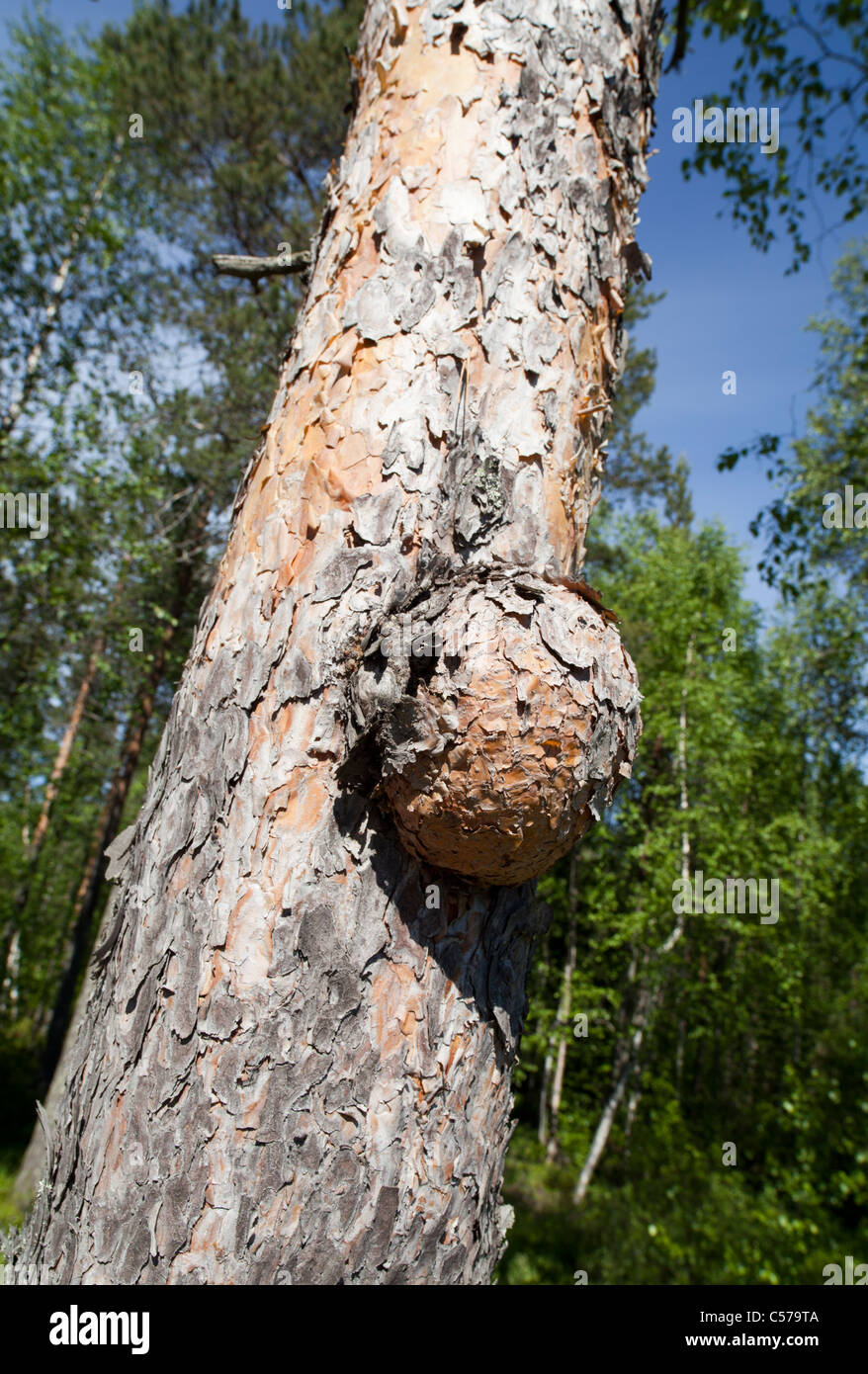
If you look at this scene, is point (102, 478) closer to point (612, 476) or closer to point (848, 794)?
point (612, 476)

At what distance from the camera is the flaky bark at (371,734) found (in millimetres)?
1036

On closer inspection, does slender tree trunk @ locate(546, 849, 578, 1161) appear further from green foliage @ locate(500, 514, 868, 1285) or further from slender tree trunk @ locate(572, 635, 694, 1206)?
slender tree trunk @ locate(572, 635, 694, 1206)

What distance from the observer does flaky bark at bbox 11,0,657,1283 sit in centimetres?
104

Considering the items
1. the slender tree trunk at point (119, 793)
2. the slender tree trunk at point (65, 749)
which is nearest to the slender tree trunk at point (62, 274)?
the slender tree trunk at point (119, 793)

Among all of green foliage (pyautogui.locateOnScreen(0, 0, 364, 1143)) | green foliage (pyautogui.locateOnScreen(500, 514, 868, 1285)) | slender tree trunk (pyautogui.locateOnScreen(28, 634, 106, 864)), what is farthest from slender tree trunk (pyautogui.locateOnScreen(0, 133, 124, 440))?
green foliage (pyautogui.locateOnScreen(500, 514, 868, 1285))

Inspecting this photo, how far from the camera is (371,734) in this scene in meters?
1.13

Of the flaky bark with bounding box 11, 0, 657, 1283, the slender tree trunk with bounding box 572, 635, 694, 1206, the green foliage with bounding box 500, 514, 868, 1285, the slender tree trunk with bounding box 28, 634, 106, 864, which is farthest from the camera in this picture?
the slender tree trunk with bounding box 28, 634, 106, 864

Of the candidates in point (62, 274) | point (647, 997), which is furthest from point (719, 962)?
point (62, 274)
